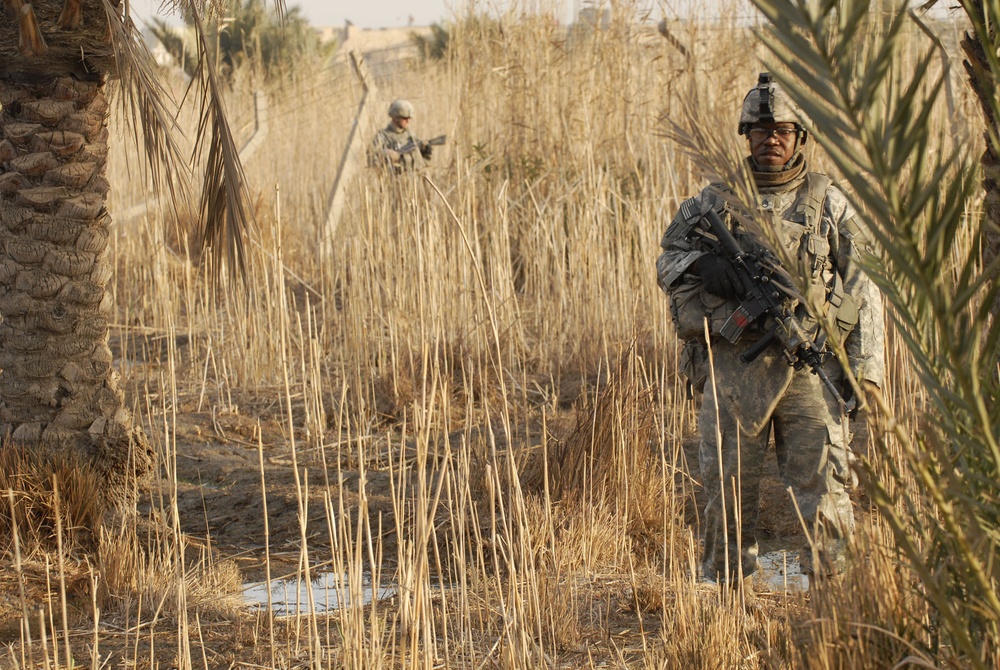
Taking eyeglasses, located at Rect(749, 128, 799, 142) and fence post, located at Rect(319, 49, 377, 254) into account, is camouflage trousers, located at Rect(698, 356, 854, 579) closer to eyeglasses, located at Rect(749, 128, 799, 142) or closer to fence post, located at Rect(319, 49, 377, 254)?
eyeglasses, located at Rect(749, 128, 799, 142)

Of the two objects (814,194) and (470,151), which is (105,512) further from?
(470,151)

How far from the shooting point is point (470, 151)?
709 centimetres

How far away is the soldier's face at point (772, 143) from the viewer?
3.07 meters

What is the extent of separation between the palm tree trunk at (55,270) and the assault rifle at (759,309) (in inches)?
70.8

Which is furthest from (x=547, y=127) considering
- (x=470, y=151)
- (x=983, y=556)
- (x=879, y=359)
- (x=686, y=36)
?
(x=983, y=556)

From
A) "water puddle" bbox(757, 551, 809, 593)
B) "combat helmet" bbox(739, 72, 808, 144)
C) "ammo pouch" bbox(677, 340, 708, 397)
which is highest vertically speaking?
"combat helmet" bbox(739, 72, 808, 144)

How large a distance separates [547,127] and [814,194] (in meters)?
3.92

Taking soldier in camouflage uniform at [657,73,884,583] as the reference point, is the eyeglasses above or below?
above

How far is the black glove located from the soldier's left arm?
31 centimetres

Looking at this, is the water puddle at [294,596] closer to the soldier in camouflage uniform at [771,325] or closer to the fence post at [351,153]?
the soldier in camouflage uniform at [771,325]

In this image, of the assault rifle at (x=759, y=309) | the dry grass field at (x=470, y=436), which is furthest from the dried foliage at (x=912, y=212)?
the assault rifle at (x=759, y=309)

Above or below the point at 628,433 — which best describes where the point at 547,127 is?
above

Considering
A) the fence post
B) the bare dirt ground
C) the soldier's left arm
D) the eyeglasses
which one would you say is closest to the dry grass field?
the bare dirt ground

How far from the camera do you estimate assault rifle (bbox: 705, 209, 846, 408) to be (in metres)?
2.97
